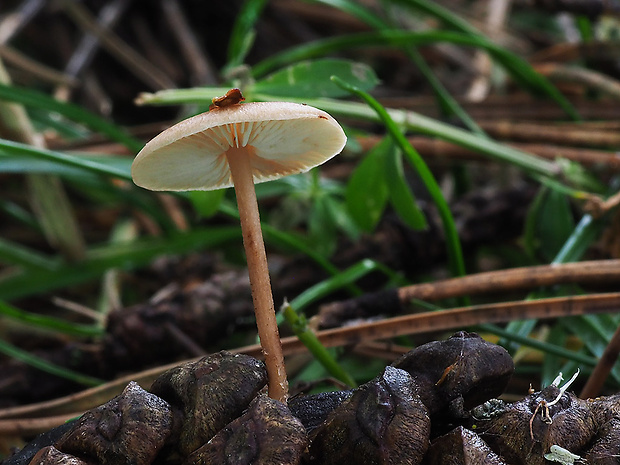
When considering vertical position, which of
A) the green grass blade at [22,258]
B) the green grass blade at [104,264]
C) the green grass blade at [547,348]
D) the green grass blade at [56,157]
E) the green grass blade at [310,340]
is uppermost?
the green grass blade at [56,157]

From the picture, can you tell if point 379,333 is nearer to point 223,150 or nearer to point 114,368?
point 223,150

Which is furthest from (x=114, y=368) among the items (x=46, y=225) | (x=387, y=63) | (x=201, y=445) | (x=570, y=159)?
(x=387, y=63)

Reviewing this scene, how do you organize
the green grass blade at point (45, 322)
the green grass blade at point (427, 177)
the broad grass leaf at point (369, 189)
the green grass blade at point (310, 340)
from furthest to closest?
the broad grass leaf at point (369, 189), the green grass blade at point (45, 322), the green grass blade at point (427, 177), the green grass blade at point (310, 340)

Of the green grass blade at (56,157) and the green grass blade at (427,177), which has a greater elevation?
the green grass blade at (56,157)

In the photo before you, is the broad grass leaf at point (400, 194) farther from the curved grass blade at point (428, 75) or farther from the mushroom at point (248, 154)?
the curved grass blade at point (428, 75)

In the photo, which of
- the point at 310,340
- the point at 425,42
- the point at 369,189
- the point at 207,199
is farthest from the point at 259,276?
the point at 425,42

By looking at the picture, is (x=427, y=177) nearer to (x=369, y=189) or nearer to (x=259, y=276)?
(x=369, y=189)

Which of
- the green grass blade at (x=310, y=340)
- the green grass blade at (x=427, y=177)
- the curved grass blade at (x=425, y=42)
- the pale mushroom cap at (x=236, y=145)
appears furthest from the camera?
the curved grass blade at (x=425, y=42)

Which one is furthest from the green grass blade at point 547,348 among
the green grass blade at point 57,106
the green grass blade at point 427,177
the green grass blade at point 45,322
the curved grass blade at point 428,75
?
the green grass blade at point 57,106
